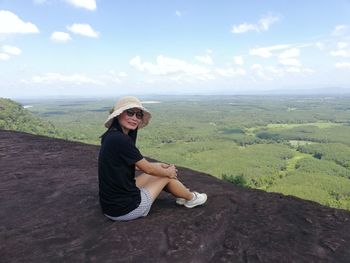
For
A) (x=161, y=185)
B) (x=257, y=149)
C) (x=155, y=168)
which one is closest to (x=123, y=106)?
(x=155, y=168)

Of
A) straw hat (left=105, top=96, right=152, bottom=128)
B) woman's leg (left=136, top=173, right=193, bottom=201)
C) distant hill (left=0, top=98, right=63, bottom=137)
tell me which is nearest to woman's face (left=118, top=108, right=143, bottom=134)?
straw hat (left=105, top=96, right=152, bottom=128)

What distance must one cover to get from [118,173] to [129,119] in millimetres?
784

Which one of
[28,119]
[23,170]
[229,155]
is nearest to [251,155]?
[229,155]

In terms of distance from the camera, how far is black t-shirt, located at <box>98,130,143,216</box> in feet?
16.3

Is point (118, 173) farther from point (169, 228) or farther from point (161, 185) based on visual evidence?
point (169, 228)

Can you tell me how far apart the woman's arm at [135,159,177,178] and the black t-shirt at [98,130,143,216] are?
110 millimetres

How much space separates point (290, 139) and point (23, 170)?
416ft

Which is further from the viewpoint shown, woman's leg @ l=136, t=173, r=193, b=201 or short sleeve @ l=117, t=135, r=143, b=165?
woman's leg @ l=136, t=173, r=193, b=201

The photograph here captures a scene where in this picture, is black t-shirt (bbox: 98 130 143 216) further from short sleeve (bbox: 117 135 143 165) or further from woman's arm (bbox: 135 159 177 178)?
woman's arm (bbox: 135 159 177 178)

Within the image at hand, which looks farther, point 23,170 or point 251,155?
point 251,155

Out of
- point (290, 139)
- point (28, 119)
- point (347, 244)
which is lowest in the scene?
point (290, 139)

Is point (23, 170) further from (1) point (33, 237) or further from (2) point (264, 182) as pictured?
(2) point (264, 182)

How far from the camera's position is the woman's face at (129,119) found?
5.25m

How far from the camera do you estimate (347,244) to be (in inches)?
199
